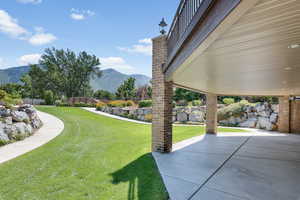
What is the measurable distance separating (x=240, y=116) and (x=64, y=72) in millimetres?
36475

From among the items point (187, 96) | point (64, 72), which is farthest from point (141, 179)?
point (64, 72)

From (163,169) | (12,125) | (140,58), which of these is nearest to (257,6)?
(163,169)

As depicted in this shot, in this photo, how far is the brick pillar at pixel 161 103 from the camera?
16.3 feet

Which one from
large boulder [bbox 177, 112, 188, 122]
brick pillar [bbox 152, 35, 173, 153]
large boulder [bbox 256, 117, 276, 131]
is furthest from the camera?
large boulder [bbox 177, 112, 188, 122]

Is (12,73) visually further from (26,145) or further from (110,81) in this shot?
(26,145)

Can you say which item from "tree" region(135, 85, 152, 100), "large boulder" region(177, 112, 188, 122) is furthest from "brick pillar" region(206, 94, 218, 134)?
"tree" region(135, 85, 152, 100)

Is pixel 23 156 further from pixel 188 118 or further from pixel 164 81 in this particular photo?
pixel 188 118

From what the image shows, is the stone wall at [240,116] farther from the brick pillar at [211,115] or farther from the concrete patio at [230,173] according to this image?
the concrete patio at [230,173]

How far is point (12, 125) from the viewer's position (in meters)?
6.64

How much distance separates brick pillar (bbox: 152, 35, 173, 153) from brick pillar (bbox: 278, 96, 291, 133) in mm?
8897

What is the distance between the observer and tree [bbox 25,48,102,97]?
3384cm

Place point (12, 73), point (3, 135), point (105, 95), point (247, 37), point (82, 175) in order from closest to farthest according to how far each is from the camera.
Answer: point (247, 37) → point (82, 175) → point (3, 135) → point (105, 95) → point (12, 73)

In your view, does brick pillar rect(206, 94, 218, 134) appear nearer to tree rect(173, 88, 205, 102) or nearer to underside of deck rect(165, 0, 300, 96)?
underside of deck rect(165, 0, 300, 96)

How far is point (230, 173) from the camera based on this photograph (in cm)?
375
